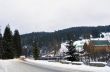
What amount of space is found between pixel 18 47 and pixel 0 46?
17.2m

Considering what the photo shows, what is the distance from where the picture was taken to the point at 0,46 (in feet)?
460

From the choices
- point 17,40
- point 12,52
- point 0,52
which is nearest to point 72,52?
point 12,52

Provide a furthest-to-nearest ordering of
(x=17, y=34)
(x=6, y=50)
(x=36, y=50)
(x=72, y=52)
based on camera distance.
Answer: (x=17, y=34)
(x=36, y=50)
(x=6, y=50)
(x=72, y=52)

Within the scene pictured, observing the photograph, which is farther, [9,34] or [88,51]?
[88,51]

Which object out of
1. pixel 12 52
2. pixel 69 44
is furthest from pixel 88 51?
pixel 69 44

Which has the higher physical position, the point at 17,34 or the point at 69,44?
the point at 17,34

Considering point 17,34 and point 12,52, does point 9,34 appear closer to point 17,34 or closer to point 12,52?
point 12,52

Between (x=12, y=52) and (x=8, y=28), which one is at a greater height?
(x=8, y=28)

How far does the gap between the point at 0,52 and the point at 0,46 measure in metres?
3.25

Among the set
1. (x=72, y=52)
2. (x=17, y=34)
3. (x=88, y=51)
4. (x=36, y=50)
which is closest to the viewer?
(x=72, y=52)

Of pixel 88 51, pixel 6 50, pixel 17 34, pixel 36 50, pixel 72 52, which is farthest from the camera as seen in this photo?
pixel 17 34

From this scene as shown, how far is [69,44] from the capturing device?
280 ft

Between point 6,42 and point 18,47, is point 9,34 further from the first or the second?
point 18,47

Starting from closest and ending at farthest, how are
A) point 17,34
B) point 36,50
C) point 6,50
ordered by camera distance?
point 6,50 < point 36,50 < point 17,34
